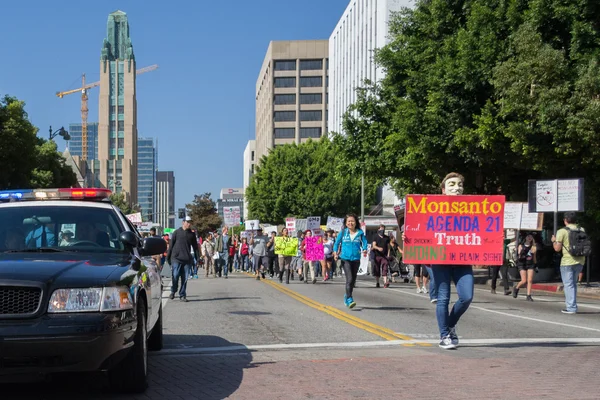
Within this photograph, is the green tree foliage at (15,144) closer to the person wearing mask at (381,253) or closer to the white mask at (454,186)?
the person wearing mask at (381,253)

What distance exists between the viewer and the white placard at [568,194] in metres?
24.1

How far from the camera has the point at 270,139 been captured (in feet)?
425

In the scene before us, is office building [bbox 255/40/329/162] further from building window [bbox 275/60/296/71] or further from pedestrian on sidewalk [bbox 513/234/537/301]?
pedestrian on sidewalk [bbox 513/234/537/301]

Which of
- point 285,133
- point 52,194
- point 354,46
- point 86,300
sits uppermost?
point 354,46

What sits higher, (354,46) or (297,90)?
(297,90)

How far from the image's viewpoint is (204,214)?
14088 cm

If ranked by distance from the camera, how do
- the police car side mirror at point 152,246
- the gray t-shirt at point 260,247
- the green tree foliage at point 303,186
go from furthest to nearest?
the green tree foliage at point 303,186 → the gray t-shirt at point 260,247 → the police car side mirror at point 152,246

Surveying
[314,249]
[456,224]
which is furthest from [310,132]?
[456,224]

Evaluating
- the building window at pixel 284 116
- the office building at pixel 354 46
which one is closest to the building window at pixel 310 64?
the building window at pixel 284 116

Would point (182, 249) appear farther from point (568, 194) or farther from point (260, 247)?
point (260, 247)

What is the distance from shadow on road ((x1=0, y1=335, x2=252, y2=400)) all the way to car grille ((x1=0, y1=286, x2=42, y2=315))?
1.52ft

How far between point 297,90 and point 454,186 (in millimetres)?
117954

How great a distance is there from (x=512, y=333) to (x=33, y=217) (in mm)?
6600

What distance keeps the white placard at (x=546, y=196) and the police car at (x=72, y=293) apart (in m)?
18.4
